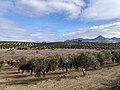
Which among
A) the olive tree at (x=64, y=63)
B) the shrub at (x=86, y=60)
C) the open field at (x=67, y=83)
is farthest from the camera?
the olive tree at (x=64, y=63)

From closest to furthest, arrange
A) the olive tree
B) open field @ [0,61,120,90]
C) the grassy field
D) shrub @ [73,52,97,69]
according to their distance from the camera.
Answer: open field @ [0,61,120,90] < the grassy field < shrub @ [73,52,97,69] < the olive tree

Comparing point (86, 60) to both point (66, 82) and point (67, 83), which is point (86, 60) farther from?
point (67, 83)

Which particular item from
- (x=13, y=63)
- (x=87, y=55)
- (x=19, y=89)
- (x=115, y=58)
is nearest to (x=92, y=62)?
(x=87, y=55)

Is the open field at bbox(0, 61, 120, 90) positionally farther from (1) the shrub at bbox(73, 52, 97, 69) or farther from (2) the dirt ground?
(1) the shrub at bbox(73, 52, 97, 69)

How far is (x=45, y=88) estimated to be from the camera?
40.9 m

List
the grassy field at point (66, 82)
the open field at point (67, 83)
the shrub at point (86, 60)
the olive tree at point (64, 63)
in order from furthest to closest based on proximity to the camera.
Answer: the olive tree at point (64, 63)
the shrub at point (86, 60)
the grassy field at point (66, 82)
the open field at point (67, 83)

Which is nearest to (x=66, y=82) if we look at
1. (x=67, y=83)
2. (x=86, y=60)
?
(x=67, y=83)

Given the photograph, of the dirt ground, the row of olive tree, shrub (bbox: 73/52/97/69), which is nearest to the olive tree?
the row of olive tree

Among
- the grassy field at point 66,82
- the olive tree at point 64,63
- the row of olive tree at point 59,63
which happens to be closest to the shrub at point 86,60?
the row of olive tree at point 59,63

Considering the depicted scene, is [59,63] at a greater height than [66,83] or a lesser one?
greater

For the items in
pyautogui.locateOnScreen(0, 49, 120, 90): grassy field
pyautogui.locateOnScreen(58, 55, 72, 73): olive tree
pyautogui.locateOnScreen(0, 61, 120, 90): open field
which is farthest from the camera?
pyautogui.locateOnScreen(58, 55, 72, 73): olive tree

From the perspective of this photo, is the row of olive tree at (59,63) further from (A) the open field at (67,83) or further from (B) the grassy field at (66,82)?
(A) the open field at (67,83)

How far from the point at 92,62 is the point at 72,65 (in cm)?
818

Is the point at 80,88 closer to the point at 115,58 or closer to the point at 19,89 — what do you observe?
the point at 19,89
